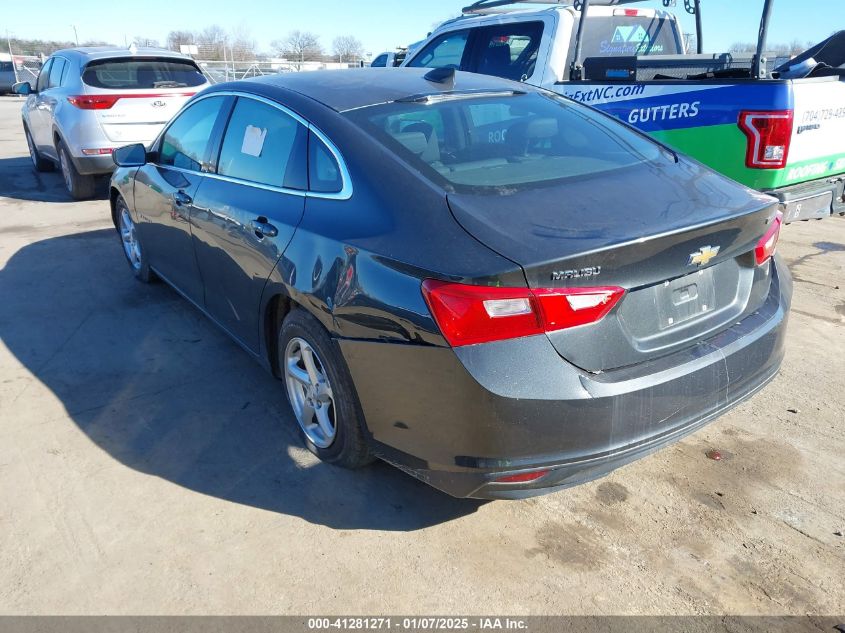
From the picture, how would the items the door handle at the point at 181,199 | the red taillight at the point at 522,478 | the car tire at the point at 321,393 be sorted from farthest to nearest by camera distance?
the door handle at the point at 181,199 → the car tire at the point at 321,393 → the red taillight at the point at 522,478

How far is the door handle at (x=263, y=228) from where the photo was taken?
3.02 meters

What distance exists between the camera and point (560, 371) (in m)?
2.19

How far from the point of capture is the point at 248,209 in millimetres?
3260

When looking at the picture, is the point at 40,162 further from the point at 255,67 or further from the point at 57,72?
the point at 255,67

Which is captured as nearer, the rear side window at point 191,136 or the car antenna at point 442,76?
the car antenna at point 442,76

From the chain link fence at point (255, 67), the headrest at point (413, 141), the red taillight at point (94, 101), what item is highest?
the headrest at point (413, 141)

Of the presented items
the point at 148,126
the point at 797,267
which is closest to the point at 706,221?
the point at 797,267

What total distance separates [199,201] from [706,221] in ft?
8.52

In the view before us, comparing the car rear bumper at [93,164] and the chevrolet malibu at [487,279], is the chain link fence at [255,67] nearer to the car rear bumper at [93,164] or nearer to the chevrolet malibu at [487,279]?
the car rear bumper at [93,164]

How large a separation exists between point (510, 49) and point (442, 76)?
3.97m

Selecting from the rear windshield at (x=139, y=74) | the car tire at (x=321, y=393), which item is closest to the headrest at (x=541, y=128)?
the car tire at (x=321, y=393)

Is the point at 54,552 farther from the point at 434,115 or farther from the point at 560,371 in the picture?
the point at 434,115

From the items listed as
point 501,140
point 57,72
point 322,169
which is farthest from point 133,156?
point 57,72

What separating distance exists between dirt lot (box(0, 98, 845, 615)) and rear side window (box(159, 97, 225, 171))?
1.22 metres
